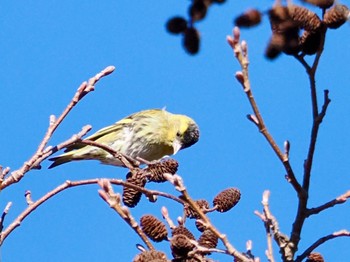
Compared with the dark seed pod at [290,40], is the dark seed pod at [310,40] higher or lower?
higher

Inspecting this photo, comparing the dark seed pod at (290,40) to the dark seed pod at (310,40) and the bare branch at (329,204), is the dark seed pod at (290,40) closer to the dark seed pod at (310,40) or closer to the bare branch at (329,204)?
the dark seed pod at (310,40)

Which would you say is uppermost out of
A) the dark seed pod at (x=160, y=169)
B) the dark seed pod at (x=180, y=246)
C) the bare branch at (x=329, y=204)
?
the dark seed pod at (x=160, y=169)

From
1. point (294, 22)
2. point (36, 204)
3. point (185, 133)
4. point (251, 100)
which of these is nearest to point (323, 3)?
point (294, 22)

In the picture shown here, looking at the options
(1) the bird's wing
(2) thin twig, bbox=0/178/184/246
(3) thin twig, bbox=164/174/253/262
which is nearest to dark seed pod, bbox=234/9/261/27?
(3) thin twig, bbox=164/174/253/262

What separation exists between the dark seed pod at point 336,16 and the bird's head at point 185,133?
15.7 feet

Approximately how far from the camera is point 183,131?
22.2 ft

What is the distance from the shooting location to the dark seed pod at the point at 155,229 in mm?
2246

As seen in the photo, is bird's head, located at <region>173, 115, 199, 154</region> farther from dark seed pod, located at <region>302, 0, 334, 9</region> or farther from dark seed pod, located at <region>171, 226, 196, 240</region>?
dark seed pod, located at <region>302, 0, 334, 9</region>

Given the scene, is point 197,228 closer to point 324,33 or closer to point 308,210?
point 308,210

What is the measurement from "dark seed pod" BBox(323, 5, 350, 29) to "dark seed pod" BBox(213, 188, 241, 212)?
0.77 metres

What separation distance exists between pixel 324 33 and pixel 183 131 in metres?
4.92

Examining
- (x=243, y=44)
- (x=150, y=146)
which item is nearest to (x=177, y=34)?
(x=243, y=44)

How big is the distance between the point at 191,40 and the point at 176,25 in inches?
2.5

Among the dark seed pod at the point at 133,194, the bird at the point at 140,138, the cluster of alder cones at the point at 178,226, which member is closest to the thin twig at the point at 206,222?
the cluster of alder cones at the point at 178,226
